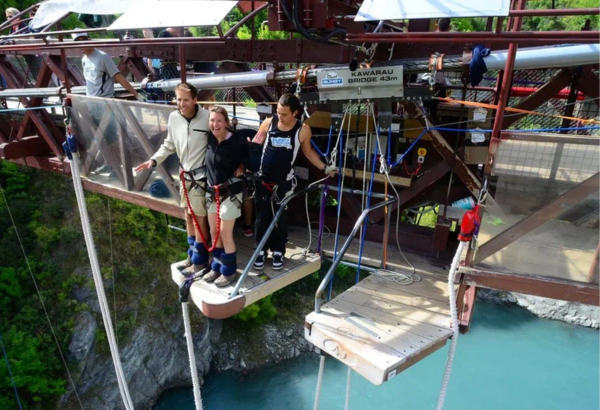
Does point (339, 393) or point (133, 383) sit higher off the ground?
point (133, 383)

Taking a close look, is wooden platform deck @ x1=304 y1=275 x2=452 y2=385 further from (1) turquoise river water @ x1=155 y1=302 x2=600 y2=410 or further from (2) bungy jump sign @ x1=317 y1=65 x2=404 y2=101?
(1) turquoise river water @ x1=155 y1=302 x2=600 y2=410

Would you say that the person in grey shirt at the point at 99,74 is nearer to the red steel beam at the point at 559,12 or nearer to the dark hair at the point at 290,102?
the dark hair at the point at 290,102

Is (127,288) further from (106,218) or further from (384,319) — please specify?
(384,319)

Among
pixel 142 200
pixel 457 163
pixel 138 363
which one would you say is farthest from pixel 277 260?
pixel 138 363

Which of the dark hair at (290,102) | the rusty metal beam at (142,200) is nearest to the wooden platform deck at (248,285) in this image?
the rusty metal beam at (142,200)

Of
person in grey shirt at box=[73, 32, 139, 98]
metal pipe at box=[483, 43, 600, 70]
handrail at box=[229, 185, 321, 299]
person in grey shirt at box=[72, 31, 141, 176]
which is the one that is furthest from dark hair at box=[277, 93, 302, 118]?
person in grey shirt at box=[73, 32, 139, 98]

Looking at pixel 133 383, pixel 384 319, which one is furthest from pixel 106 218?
pixel 384 319

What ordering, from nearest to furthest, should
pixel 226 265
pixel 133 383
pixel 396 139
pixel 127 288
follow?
pixel 226 265 → pixel 396 139 → pixel 133 383 → pixel 127 288
